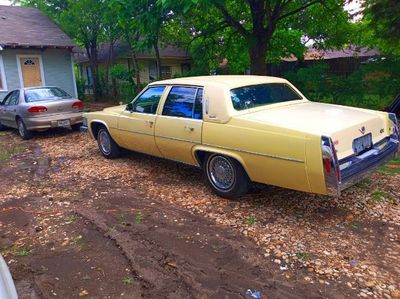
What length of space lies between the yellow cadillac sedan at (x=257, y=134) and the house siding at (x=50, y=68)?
1324cm

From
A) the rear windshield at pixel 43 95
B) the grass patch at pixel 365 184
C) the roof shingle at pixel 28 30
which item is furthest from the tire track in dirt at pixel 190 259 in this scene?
the roof shingle at pixel 28 30

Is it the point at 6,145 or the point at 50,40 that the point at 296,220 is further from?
the point at 50,40

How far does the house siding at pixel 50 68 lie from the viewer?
1753 centimetres

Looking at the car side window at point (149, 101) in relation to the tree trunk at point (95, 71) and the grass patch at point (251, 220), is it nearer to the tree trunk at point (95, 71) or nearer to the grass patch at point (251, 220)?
the grass patch at point (251, 220)

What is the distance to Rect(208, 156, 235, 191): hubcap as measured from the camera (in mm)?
5186

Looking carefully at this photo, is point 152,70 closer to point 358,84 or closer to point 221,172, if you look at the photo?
point 358,84

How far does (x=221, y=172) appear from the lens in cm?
532

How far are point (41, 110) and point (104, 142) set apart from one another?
369cm

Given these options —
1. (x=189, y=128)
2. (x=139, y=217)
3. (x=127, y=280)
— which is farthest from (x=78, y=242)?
(x=189, y=128)

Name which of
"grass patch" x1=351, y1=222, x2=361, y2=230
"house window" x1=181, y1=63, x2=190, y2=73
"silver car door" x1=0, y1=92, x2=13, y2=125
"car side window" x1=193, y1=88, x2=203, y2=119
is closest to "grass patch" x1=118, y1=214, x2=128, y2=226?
"car side window" x1=193, y1=88, x2=203, y2=119

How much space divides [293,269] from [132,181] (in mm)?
3482

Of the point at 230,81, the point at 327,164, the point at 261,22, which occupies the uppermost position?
the point at 261,22

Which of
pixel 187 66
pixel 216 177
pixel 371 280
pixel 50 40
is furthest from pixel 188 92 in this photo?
pixel 187 66

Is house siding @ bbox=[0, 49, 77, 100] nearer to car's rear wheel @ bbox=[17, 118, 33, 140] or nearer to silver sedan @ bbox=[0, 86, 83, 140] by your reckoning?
silver sedan @ bbox=[0, 86, 83, 140]
